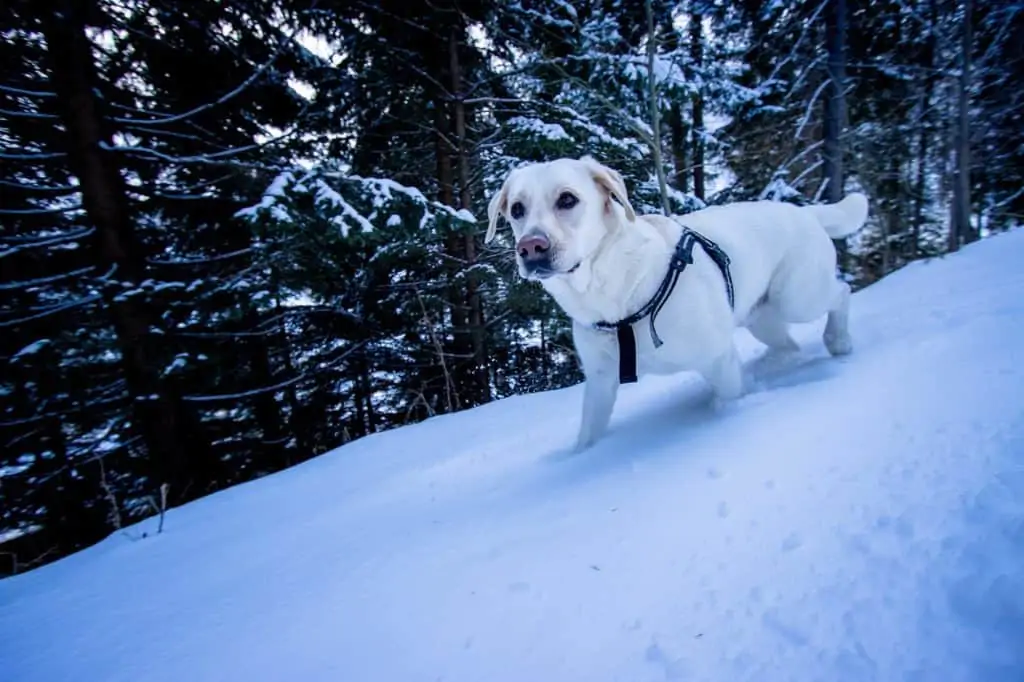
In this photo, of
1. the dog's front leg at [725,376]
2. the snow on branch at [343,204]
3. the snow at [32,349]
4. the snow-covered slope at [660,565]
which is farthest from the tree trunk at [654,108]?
the snow at [32,349]

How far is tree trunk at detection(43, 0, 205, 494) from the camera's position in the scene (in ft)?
15.7

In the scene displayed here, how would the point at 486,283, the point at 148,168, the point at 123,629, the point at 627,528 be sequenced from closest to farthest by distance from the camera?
the point at 627,528
the point at 123,629
the point at 148,168
the point at 486,283

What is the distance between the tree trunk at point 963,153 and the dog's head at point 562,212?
7.92m

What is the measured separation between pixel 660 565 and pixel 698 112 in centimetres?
1135

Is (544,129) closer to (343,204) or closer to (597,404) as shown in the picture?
(343,204)

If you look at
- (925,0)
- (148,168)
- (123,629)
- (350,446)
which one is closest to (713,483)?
(123,629)

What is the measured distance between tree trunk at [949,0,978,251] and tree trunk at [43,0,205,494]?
38.1ft

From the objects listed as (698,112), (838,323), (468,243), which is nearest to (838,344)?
(838,323)

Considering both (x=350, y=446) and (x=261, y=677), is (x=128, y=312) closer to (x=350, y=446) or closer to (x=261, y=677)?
(x=350, y=446)

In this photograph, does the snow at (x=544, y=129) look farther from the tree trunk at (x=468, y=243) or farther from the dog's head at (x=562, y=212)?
the dog's head at (x=562, y=212)

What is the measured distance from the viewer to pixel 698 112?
32.4ft

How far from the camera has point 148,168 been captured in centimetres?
591

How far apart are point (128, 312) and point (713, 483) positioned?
21.3 ft

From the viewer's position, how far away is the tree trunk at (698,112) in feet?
27.8
